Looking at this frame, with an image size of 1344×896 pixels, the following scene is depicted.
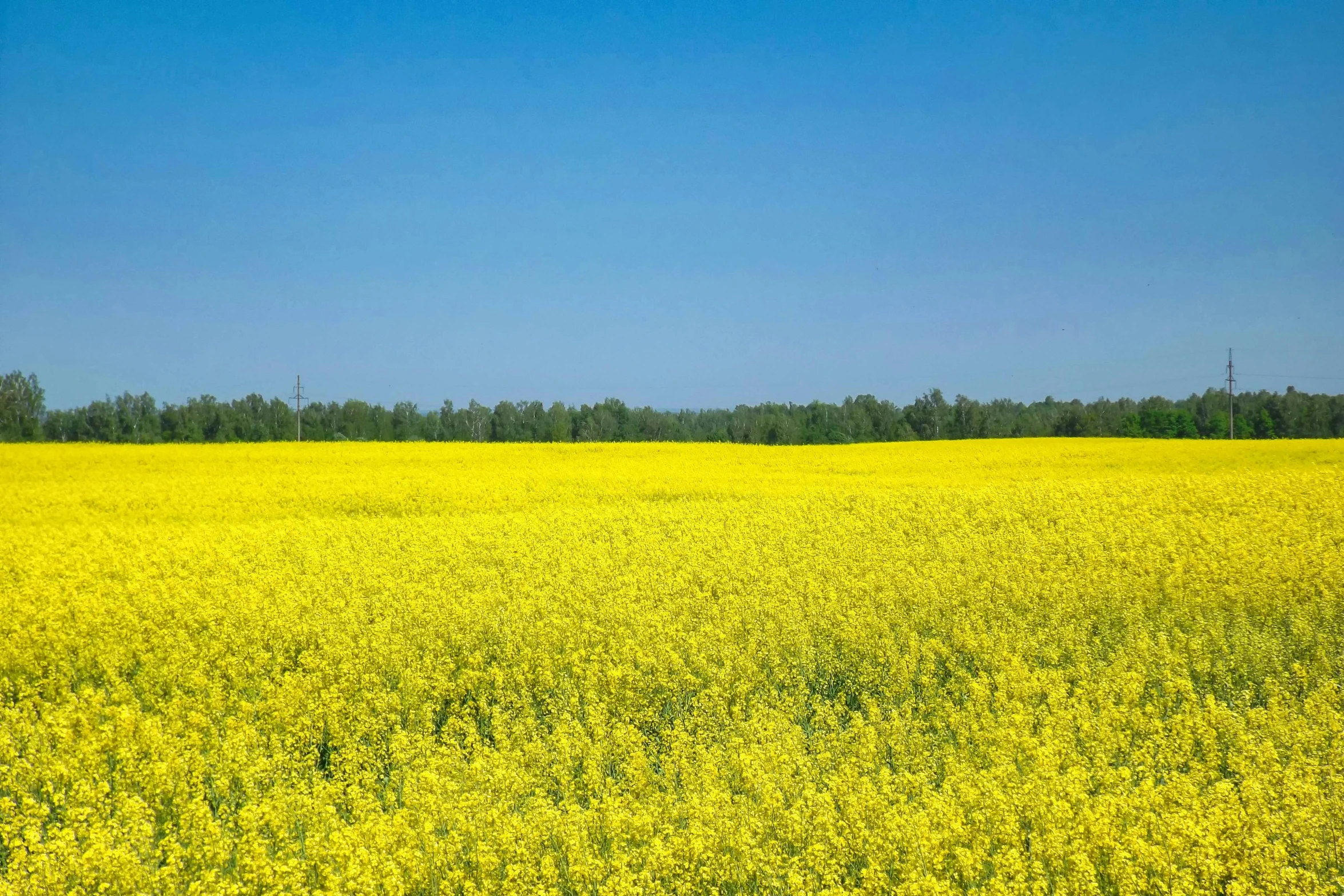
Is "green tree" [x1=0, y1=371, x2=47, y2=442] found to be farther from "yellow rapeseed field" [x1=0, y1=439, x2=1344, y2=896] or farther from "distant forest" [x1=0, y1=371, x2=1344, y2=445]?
"yellow rapeseed field" [x1=0, y1=439, x2=1344, y2=896]

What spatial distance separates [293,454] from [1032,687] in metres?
28.8

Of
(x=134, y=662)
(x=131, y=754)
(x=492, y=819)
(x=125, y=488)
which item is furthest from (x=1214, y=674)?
(x=125, y=488)

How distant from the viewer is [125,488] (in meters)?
21.8

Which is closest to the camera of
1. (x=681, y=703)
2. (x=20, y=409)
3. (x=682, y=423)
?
(x=681, y=703)

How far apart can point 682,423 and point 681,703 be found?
91.1 meters

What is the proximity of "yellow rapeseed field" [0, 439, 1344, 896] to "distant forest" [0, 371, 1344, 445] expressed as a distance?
199 feet

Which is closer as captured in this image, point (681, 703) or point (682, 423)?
point (681, 703)

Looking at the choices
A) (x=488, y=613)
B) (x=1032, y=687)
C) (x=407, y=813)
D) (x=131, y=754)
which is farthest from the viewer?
(x=488, y=613)

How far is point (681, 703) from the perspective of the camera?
8.31 metres

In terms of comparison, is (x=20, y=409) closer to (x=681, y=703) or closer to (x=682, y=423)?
(x=682, y=423)

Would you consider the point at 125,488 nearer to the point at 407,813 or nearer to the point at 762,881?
the point at 407,813

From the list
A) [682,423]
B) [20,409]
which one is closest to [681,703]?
[20,409]

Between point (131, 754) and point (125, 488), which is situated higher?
point (125, 488)

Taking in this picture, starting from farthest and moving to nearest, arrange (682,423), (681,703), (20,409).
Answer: (682,423)
(20,409)
(681,703)
